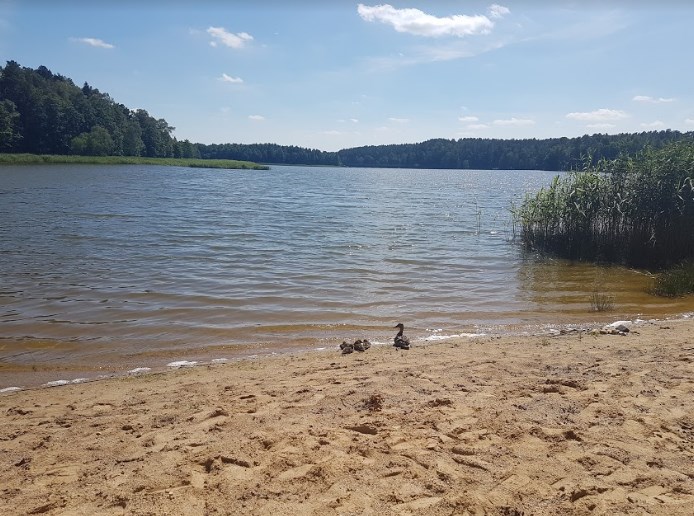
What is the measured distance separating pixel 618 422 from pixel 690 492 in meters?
1.11

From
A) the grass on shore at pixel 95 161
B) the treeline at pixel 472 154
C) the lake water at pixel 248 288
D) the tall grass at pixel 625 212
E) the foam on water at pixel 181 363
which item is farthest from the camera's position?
the treeline at pixel 472 154

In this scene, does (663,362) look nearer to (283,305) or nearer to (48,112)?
(283,305)

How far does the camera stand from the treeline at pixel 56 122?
80875 mm

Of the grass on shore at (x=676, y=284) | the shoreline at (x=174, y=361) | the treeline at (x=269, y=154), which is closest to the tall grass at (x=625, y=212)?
the grass on shore at (x=676, y=284)

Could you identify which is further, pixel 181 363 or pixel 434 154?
pixel 434 154

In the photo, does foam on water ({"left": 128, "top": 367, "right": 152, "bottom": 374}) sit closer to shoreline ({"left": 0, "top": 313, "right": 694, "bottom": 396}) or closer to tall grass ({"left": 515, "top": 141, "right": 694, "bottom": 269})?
shoreline ({"left": 0, "top": 313, "right": 694, "bottom": 396})

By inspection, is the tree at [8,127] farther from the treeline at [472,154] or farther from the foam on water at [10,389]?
the treeline at [472,154]

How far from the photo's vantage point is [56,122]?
85188 millimetres

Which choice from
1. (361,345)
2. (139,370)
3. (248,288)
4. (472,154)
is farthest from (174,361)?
(472,154)

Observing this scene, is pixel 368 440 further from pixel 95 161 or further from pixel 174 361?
pixel 95 161

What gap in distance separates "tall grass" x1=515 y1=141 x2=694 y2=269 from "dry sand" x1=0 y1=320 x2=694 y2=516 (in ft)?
34.2

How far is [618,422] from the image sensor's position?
15.1 feet

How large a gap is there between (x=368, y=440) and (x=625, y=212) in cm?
1488

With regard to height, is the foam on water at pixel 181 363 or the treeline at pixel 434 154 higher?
the treeline at pixel 434 154
